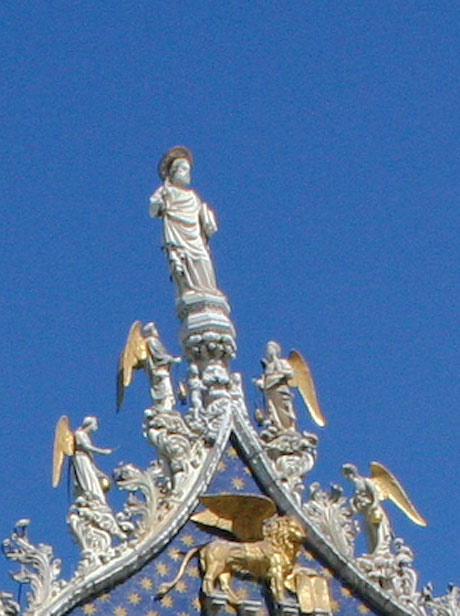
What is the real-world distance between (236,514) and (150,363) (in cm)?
165

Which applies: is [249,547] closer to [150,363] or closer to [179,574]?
[179,574]

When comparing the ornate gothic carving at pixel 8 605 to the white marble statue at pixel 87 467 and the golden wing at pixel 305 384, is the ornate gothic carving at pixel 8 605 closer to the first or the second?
the white marble statue at pixel 87 467

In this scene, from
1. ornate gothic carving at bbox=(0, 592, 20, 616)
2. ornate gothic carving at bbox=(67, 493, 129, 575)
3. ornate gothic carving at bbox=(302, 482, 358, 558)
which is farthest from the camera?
ornate gothic carving at bbox=(302, 482, 358, 558)

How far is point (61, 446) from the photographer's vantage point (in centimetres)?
2277

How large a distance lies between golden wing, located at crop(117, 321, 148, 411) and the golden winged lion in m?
1.39

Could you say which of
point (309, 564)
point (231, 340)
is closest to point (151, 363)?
point (231, 340)

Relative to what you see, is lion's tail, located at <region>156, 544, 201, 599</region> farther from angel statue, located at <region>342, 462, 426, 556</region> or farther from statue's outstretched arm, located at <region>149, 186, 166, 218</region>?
statue's outstretched arm, located at <region>149, 186, 166, 218</region>

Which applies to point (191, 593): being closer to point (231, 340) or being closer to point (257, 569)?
point (257, 569)

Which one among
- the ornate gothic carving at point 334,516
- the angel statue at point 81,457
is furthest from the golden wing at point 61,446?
the ornate gothic carving at point 334,516

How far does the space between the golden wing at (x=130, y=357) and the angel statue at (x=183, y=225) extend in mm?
662

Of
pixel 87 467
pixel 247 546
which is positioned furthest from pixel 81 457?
pixel 247 546

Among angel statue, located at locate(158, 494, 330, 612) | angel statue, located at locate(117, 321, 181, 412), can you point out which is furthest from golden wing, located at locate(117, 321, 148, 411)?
angel statue, located at locate(158, 494, 330, 612)

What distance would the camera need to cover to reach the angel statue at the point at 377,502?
2338 cm

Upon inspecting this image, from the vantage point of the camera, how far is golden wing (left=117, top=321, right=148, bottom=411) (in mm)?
23453
